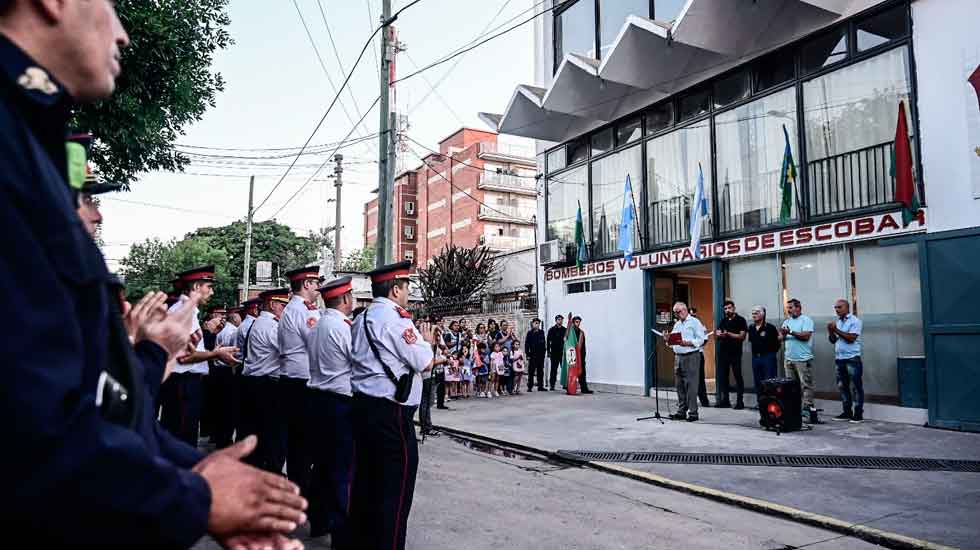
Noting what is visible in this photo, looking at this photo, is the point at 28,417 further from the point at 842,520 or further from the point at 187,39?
the point at 187,39

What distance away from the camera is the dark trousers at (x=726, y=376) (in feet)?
42.0

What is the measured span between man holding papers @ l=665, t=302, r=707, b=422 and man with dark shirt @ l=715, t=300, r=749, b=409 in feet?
3.95

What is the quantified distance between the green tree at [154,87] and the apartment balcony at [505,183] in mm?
45558

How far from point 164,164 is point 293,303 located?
16.8 ft

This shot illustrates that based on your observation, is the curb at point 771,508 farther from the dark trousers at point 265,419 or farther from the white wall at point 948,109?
the white wall at point 948,109

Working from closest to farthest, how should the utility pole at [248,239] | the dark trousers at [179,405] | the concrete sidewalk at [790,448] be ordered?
1. the concrete sidewalk at [790,448]
2. the dark trousers at [179,405]
3. the utility pole at [248,239]

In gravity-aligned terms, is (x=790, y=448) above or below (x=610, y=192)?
below

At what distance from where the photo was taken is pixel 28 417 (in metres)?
0.95

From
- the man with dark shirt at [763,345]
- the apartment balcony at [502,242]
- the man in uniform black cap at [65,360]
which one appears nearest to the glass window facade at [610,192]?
the man with dark shirt at [763,345]

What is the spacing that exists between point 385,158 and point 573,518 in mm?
8871

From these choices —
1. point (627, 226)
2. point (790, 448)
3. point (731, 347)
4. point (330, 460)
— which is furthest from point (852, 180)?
point (330, 460)

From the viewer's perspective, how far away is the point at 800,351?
11.0 m

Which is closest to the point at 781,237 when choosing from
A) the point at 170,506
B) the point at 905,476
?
the point at 905,476

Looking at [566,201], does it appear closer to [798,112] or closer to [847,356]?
[798,112]
